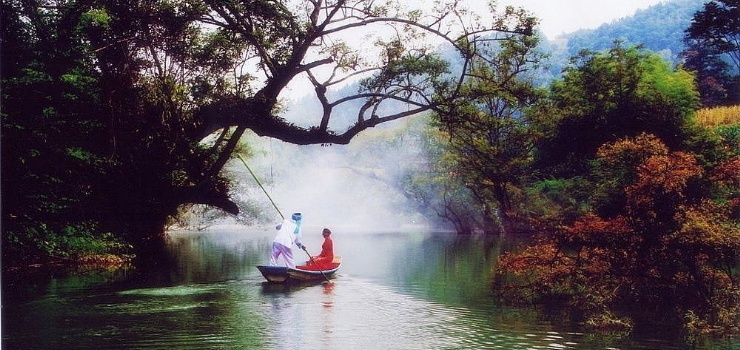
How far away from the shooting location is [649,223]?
14594 mm

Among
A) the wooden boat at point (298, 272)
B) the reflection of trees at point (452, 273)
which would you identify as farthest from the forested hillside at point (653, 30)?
the wooden boat at point (298, 272)

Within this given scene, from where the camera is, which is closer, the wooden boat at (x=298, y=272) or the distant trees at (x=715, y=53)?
the wooden boat at (x=298, y=272)

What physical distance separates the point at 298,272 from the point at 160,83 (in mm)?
10259

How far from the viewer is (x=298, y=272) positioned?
20453mm

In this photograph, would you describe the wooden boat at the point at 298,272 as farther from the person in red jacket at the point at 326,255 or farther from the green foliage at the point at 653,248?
the green foliage at the point at 653,248

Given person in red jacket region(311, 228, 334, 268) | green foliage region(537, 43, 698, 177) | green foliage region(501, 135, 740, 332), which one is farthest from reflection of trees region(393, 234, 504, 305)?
green foliage region(537, 43, 698, 177)

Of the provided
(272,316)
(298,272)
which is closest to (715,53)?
(298,272)

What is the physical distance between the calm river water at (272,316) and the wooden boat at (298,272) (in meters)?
0.38

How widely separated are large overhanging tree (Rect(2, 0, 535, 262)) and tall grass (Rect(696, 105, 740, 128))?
14.7 m

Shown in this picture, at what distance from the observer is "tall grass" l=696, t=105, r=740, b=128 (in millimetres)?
34228

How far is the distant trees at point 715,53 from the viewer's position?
2831 cm

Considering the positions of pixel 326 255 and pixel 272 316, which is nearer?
pixel 272 316

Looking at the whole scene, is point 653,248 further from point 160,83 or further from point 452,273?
point 160,83

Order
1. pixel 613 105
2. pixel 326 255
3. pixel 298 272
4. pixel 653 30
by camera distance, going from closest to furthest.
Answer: pixel 298 272 → pixel 326 255 → pixel 613 105 → pixel 653 30
